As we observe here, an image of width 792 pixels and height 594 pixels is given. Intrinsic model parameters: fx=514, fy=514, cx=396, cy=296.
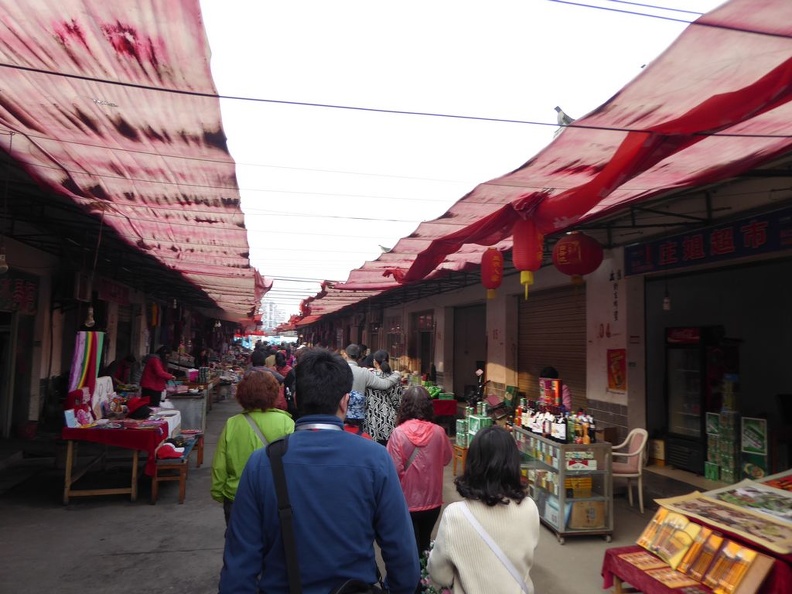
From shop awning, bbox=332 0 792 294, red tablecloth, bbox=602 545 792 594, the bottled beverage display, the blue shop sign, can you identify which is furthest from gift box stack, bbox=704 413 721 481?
red tablecloth, bbox=602 545 792 594

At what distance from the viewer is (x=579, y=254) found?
601 cm

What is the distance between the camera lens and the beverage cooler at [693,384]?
7.59 m

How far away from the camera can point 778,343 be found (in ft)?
28.9

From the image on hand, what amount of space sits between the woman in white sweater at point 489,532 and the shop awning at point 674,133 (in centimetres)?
213

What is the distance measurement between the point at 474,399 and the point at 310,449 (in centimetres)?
887

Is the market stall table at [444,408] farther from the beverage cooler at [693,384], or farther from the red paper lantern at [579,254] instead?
the red paper lantern at [579,254]

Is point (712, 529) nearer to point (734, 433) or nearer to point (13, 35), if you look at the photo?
point (734, 433)

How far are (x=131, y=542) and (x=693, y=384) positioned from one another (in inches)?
308

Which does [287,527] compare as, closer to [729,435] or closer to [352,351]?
[352,351]

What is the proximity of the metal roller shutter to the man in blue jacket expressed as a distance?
7.82 m

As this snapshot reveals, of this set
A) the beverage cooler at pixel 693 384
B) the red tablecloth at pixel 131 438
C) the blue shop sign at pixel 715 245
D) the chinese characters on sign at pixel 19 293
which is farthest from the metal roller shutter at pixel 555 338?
the chinese characters on sign at pixel 19 293

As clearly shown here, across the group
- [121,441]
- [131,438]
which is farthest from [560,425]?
[121,441]

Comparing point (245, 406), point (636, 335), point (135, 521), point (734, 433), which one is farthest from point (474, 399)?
point (245, 406)

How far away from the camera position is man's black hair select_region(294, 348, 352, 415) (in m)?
1.86
